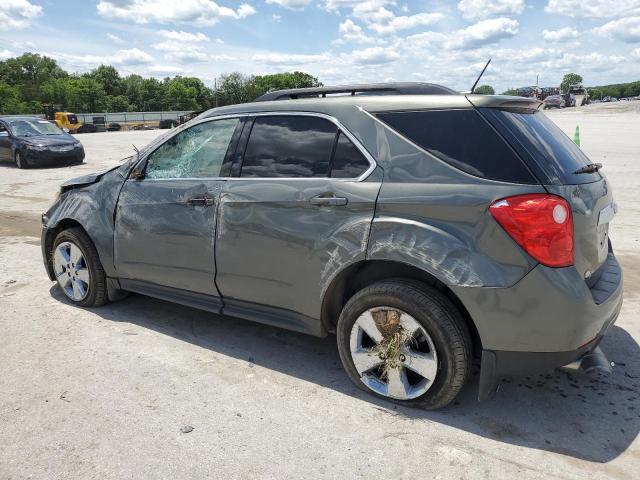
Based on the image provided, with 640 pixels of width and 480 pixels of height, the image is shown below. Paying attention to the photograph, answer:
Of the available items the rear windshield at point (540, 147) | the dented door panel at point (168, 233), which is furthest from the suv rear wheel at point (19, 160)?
the rear windshield at point (540, 147)

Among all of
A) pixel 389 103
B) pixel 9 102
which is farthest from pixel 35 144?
pixel 9 102

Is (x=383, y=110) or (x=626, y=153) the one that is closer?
(x=383, y=110)

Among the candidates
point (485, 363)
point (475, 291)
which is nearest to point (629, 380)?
point (485, 363)

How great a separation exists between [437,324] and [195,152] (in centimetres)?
219

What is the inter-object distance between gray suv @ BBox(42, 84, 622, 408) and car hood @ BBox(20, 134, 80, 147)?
14172 mm

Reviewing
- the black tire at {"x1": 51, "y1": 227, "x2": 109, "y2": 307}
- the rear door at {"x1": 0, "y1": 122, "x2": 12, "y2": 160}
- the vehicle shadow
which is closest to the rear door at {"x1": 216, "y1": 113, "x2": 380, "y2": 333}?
the vehicle shadow

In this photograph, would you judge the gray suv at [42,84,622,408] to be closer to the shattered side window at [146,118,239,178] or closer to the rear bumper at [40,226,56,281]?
the shattered side window at [146,118,239,178]

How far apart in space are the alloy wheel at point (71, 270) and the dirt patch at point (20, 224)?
3.29 meters

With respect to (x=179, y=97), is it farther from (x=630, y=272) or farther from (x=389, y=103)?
(x=389, y=103)

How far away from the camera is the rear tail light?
8.57 feet

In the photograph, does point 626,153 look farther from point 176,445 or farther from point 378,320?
point 176,445

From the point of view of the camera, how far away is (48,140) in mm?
16484

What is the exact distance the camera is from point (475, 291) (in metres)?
2.73

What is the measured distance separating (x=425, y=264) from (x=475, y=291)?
29 cm
